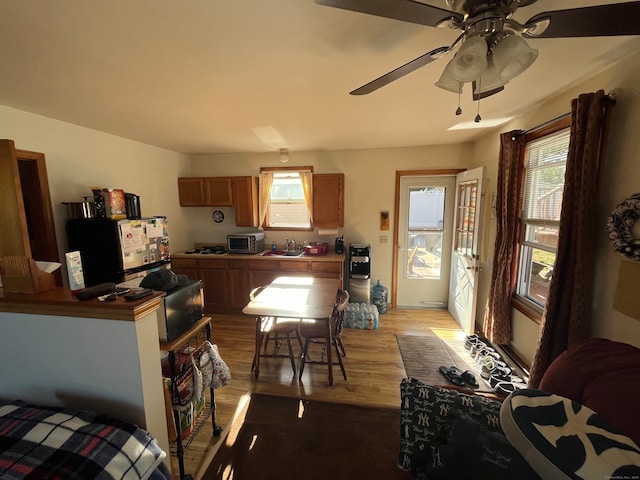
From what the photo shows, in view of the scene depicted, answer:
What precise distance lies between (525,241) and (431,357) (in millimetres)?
1505

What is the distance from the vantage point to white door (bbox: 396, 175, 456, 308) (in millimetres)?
3771

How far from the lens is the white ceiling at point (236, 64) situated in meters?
1.11

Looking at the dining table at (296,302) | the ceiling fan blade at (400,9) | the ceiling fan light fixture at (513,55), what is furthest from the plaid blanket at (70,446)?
the ceiling fan light fixture at (513,55)

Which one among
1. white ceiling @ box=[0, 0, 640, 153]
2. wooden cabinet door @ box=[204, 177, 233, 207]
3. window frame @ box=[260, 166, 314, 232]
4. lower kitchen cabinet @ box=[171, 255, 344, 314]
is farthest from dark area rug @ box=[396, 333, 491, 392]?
wooden cabinet door @ box=[204, 177, 233, 207]

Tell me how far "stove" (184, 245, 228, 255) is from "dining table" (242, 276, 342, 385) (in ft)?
4.84

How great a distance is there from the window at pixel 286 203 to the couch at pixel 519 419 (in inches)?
122

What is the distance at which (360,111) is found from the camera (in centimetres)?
227

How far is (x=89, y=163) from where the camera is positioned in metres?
2.73

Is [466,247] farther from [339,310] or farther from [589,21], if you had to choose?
[589,21]

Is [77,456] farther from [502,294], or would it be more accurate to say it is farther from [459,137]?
[459,137]

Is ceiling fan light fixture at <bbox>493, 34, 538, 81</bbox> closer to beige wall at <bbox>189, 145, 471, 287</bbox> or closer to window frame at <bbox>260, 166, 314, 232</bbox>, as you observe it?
beige wall at <bbox>189, 145, 471, 287</bbox>

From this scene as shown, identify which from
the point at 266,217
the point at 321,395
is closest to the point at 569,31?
the point at 321,395

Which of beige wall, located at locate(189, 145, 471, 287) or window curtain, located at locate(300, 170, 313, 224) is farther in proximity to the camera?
window curtain, located at locate(300, 170, 313, 224)

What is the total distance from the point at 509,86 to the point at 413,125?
97 centimetres
